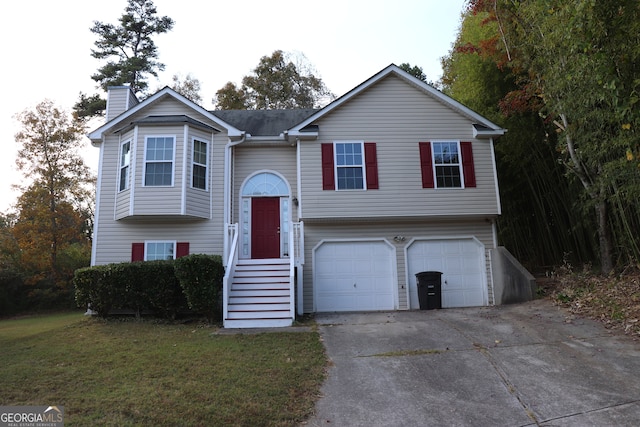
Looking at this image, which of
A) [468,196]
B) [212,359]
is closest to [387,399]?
[212,359]

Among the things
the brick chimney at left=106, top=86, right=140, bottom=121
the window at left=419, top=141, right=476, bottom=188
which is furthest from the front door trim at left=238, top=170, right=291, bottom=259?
the brick chimney at left=106, top=86, right=140, bottom=121

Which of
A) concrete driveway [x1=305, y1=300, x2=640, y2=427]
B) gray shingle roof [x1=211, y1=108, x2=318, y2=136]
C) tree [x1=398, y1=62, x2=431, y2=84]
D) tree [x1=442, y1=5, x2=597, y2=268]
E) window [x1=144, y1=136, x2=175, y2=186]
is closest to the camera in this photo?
concrete driveway [x1=305, y1=300, x2=640, y2=427]

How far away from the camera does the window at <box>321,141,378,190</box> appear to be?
34.2 ft

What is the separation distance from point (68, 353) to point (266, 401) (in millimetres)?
4050

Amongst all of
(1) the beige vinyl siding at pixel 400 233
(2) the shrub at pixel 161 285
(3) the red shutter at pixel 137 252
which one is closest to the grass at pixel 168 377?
(2) the shrub at pixel 161 285

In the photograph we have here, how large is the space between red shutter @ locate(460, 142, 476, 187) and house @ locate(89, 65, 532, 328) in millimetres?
30

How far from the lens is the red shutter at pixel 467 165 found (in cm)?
1055

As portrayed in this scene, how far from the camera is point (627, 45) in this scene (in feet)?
20.2

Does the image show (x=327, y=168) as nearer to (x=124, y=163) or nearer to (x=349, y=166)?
(x=349, y=166)

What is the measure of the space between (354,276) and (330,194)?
233 cm

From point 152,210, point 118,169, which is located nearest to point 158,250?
point 152,210

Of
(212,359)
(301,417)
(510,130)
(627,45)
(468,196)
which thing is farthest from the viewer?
(510,130)

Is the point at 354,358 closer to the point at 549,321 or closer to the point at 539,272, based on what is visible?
the point at 549,321

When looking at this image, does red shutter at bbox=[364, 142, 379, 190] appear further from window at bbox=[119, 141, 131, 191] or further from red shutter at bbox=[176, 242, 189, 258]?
→ window at bbox=[119, 141, 131, 191]
